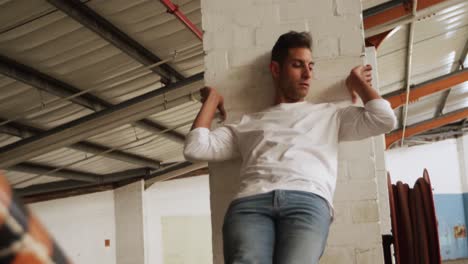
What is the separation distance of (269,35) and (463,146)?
32.1 ft

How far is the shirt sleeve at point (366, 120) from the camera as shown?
1782 mm

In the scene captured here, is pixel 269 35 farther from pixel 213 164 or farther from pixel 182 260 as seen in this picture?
pixel 182 260

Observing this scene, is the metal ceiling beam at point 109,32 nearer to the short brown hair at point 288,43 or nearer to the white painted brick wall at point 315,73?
the white painted brick wall at point 315,73

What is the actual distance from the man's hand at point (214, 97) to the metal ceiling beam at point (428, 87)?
5.96m

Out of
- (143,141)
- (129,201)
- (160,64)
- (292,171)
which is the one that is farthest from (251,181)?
(129,201)

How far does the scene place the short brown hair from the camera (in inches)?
77.3

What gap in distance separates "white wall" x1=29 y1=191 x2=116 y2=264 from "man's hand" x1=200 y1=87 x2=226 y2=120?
7.35 metres

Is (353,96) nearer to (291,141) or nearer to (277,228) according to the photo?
(291,141)

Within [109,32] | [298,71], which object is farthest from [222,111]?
[109,32]

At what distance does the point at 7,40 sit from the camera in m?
3.75

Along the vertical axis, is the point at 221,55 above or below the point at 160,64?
below

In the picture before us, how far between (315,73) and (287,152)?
1.41ft

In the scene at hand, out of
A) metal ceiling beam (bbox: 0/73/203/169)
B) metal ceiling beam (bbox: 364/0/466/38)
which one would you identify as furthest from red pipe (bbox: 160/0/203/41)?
metal ceiling beam (bbox: 364/0/466/38)

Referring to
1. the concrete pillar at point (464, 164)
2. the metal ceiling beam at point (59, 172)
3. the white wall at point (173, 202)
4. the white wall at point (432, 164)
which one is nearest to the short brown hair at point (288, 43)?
the metal ceiling beam at point (59, 172)
